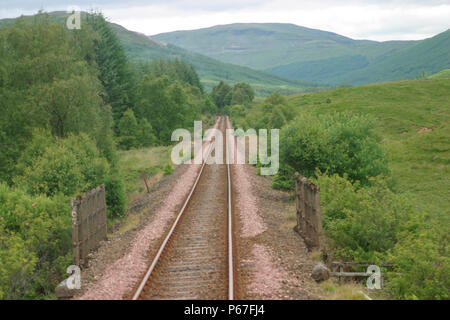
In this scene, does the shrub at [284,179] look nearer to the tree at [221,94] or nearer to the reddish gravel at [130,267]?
the reddish gravel at [130,267]

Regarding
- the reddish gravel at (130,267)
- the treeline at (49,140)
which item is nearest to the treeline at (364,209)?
the reddish gravel at (130,267)

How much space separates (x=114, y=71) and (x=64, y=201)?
44.1 meters

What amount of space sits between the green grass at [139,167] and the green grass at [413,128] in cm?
1348

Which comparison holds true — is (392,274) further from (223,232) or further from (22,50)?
(22,50)

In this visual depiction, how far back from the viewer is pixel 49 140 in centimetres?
2336

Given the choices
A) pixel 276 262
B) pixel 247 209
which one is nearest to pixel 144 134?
pixel 247 209

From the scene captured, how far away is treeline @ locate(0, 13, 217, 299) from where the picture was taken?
529 inches

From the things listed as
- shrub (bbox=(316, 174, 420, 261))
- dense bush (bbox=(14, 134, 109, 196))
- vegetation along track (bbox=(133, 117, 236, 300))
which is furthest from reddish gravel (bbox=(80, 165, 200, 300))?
shrub (bbox=(316, 174, 420, 261))

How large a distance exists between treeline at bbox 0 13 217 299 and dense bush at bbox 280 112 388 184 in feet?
29.9

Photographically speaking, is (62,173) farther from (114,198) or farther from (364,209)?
(364,209)

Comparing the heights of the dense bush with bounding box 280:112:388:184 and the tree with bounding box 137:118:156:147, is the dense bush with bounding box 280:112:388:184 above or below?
above

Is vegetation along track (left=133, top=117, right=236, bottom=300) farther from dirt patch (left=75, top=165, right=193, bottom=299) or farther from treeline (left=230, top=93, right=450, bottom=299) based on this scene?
treeline (left=230, top=93, right=450, bottom=299)

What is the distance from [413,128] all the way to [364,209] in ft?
178


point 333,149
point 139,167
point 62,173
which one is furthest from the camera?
point 139,167
